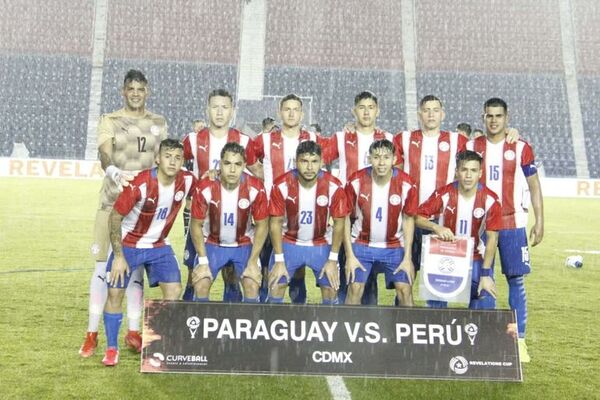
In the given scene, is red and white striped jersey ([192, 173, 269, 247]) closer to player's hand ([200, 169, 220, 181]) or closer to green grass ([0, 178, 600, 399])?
player's hand ([200, 169, 220, 181])

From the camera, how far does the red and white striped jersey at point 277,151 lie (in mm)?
4777

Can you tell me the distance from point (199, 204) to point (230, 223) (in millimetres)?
218

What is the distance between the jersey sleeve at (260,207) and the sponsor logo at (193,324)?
782 mm

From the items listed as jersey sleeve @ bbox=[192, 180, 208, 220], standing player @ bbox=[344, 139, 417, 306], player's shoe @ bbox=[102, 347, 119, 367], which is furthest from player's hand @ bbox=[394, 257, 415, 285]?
player's shoe @ bbox=[102, 347, 119, 367]

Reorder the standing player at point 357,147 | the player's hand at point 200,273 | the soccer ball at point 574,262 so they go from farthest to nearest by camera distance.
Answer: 1. the soccer ball at point 574,262
2. the standing player at point 357,147
3. the player's hand at point 200,273

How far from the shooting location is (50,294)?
6145mm

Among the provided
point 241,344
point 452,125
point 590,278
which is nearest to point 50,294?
point 241,344

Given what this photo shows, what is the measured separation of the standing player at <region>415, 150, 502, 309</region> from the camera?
4.32 metres

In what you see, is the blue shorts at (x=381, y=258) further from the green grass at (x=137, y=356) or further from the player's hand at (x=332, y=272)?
the green grass at (x=137, y=356)

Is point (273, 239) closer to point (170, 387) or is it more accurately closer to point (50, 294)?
point (170, 387)

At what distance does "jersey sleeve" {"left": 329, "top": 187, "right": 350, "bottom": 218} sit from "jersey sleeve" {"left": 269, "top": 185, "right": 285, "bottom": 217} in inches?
11.0

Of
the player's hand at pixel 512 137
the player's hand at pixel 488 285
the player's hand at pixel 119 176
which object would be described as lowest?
the player's hand at pixel 488 285

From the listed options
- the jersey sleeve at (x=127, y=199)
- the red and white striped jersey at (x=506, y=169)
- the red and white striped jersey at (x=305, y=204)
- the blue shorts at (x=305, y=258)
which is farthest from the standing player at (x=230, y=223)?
the red and white striped jersey at (x=506, y=169)

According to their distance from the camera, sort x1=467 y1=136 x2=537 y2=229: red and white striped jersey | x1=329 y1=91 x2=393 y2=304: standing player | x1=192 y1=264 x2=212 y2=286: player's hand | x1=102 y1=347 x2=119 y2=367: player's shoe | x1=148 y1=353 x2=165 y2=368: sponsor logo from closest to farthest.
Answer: x1=148 y1=353 x2=165 y2=368: sponsor logo < x1=102 y1=347 x2=119 y2=367: player's shoe < x1=192 y1=264 x2=212 y2=286: player's hand < x1=467 y1=136 x2=537 y2=229: red and white striped jersey < x1=329 y1=91 x2=393 y2=304: standing player
